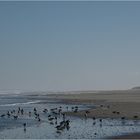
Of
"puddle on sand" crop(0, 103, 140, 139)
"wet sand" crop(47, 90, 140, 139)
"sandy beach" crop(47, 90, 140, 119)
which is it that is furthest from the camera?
"sandy beach" crop(47, 90, 140, 119)

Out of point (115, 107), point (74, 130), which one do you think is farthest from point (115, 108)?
point (74, 130)

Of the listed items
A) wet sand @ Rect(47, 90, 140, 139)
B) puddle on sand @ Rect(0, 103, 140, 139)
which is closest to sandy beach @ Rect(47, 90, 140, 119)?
wet sand @ Rect(47, 90, 140, 139)

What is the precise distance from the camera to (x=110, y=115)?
137ft

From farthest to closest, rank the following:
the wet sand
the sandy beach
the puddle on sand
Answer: the sandy beach → the wet sand → the puddle on sand

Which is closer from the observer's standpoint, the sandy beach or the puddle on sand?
the puddle on sand

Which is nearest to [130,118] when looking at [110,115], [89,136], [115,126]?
[110,115]

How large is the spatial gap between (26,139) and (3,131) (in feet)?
16.1

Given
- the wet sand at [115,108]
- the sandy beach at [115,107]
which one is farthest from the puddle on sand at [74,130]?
the sandy beach at [115,107]

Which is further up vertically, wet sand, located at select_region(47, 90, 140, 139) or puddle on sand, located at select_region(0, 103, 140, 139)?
wet sand, located at select_region(47, 90, 140, 139)

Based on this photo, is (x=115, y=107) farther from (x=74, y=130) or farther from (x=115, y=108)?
(x=74, y=130)

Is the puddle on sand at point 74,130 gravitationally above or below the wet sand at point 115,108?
below

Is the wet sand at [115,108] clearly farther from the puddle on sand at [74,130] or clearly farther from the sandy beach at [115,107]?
the puddle on sand at [74,130]

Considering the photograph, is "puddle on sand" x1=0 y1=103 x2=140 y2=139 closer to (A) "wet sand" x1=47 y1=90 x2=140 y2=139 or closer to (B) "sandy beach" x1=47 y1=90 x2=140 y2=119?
(A) "wet sand" x1=47 y1=90 x2=140 y2=139

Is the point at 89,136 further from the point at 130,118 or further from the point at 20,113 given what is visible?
the point at 20,113
